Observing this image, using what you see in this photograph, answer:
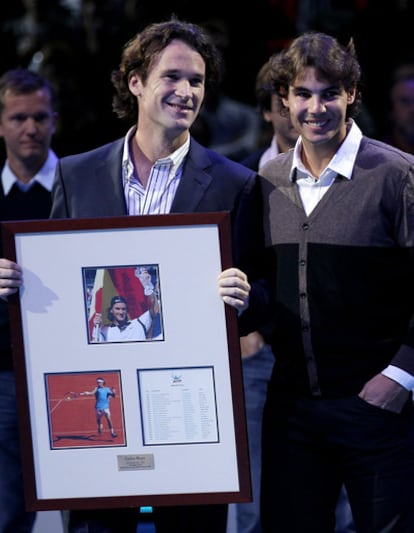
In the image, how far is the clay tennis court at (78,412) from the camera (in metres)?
2.60

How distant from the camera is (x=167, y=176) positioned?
277cm

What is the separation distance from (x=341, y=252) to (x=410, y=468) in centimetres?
55

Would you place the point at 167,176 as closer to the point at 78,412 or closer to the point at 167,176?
the point at 167,176

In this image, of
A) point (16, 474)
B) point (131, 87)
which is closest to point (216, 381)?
point (131, 87)

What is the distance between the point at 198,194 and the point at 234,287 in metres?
0.33

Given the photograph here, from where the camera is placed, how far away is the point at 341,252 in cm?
261

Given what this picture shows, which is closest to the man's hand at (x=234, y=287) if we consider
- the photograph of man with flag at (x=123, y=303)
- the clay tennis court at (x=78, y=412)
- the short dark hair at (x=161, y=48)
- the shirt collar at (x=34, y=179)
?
the photograph of man with flag at (x=123, y=303)

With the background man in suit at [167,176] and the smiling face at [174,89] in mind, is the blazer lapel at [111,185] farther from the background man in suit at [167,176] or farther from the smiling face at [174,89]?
the smiling face at [174,89]

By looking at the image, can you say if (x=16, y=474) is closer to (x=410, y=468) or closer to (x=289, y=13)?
(x=410, y=468)

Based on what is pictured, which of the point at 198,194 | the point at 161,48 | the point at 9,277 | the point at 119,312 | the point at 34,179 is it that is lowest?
the point at 119,312

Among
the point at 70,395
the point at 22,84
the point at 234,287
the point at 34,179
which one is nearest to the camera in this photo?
the point at 234,287

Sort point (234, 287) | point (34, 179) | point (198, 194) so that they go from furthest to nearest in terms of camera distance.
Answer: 1. point (34, 179)
2. point (198, 194)
3. point (234, 287)

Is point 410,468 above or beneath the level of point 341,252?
beneath

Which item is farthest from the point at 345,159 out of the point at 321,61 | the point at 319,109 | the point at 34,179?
the point at 34,179
